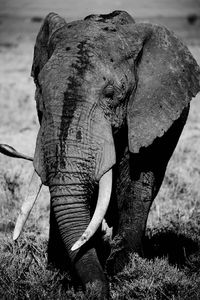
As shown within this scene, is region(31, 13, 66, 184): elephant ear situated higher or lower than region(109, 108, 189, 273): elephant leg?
higher

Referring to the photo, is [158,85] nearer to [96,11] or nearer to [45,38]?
[45,38]

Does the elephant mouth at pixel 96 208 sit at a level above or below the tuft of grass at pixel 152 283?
above

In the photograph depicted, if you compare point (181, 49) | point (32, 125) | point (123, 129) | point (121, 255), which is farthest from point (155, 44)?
point (32, 125)

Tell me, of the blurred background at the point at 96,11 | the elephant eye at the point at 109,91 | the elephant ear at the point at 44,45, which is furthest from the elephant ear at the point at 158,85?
the blurred background at the point at 96,11

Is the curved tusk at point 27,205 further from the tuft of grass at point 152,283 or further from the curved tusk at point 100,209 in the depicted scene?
the tuft of grass at point 152,283

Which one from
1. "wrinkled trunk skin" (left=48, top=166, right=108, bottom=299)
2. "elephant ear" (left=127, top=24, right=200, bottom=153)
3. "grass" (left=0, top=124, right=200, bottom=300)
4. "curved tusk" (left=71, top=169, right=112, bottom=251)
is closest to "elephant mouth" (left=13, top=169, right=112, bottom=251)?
"curved tusk" (left=71, top=169, right=112, bottom=251)

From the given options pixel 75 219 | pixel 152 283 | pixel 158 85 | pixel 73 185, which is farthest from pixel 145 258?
pixel 158 85

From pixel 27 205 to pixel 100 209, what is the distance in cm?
59

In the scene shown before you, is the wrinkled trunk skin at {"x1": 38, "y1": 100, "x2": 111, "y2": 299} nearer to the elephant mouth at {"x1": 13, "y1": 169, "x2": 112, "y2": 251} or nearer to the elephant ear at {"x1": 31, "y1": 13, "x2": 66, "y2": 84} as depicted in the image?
the elephant mouth at {"x1": 13, "y1": 169, "x2": 112, "y2": 251}

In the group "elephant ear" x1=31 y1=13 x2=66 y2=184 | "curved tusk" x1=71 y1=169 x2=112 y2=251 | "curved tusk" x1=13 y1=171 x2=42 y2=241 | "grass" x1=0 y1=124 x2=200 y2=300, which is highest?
"elephant ear" x1=31 y1=13 x2=66 y2=184

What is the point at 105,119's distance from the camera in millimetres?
5102

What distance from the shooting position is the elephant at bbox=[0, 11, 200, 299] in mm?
4844

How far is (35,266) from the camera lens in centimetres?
592

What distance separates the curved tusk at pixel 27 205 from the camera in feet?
16.3
